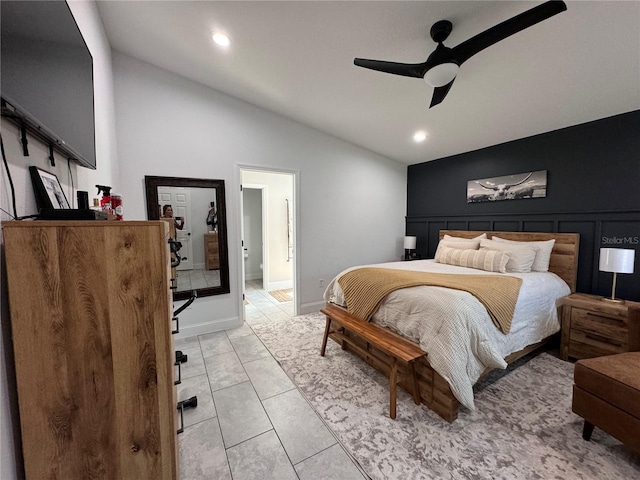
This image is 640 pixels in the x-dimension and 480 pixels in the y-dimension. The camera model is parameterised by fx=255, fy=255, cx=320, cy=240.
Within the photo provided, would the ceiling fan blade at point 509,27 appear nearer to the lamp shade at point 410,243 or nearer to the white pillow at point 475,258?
the white pillow at point 475,258

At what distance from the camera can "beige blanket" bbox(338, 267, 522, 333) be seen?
197 centimetres

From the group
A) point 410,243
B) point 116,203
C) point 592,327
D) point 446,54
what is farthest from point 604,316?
point 116,203

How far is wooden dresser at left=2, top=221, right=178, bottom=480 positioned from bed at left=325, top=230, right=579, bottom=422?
157cm

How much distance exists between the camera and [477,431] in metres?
1.66

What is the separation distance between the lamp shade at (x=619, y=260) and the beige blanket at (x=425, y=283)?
0.76m

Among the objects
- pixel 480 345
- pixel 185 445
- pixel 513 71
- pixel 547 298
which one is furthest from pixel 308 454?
pixel 513 71

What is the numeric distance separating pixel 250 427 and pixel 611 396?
84.6 inches

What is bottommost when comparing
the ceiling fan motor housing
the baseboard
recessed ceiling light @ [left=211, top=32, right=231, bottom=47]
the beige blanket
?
the baseboard

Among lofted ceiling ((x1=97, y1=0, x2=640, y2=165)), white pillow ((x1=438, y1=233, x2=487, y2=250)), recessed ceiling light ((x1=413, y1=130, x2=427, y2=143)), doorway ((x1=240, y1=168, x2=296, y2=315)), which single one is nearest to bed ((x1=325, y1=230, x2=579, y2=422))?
white pillow ((x1=438, y1=233, x2=487, y2=250))

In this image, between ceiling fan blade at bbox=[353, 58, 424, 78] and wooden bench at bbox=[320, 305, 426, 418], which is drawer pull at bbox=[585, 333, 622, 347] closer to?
wooden bench at bbox=[320, 305, 426, 418]

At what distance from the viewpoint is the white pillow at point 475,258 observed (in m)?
2.87

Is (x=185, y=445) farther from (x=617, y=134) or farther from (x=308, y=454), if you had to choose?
(x=617, y=134)

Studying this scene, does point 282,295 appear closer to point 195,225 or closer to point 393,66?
point 195,225

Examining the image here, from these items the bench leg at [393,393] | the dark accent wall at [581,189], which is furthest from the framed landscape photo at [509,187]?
the bench leg at [393,393]
